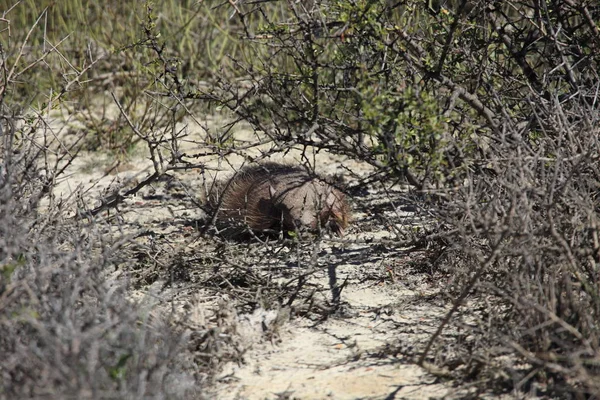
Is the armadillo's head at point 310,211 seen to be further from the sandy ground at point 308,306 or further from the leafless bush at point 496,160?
the leafless bush at point 496,160

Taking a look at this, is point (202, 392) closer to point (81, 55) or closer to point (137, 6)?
point (81, 55)

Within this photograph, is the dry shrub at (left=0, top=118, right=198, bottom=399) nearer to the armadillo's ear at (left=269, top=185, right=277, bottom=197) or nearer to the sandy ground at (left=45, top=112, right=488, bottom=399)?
the sandy ground at (left=45, top=112, right=488, bottom=399)

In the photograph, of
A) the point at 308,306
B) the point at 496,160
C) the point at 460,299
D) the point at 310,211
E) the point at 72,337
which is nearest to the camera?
the point at 72,337

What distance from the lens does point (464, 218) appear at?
3748 millimetres

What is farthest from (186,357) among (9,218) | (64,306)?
(9,218)

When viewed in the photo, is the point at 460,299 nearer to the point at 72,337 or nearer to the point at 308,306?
the point at 308,306

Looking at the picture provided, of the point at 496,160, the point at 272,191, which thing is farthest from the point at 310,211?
the point at 496,160

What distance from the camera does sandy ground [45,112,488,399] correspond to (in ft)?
10.8

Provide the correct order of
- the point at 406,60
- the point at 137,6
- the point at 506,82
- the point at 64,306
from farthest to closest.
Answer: the point at 137,6 < the point at 506,82 < the point at 406,60 < the point at 64,306

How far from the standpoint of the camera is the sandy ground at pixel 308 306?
3299mm

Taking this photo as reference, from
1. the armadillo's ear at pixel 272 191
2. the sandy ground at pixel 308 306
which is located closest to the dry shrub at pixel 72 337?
the sandy ground at pixel 308 306

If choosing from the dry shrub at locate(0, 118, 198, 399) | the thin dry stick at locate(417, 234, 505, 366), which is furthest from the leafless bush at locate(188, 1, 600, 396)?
the dry shrub at locate(0, 118, 198, 399)

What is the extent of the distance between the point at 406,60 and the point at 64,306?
7.49ft

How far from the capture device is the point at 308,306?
159 inches
